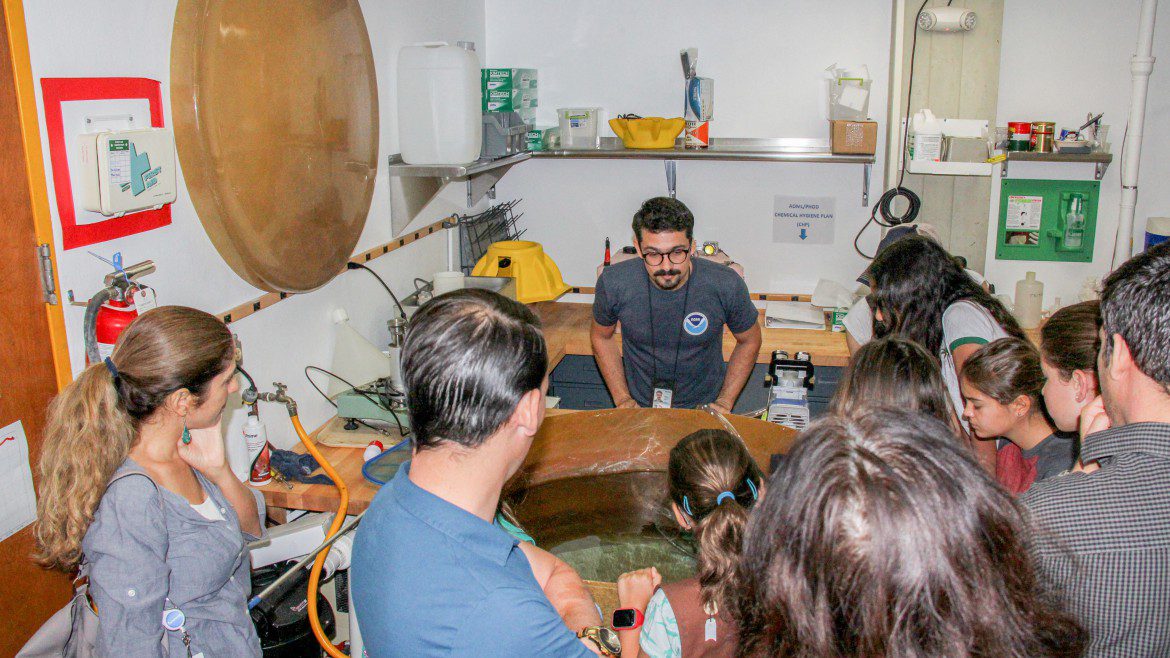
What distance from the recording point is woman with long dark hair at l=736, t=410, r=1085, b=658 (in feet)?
2.86

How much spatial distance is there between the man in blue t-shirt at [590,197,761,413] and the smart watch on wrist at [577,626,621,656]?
1.75 m

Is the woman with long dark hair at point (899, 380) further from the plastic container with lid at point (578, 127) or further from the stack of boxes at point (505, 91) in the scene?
the plastic container with lid at point (578, 127)

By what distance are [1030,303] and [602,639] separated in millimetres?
3433

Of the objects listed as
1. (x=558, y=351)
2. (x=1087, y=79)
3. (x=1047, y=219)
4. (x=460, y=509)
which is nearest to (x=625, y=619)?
(x=460, y=509)

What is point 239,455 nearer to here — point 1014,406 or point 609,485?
point 609,485

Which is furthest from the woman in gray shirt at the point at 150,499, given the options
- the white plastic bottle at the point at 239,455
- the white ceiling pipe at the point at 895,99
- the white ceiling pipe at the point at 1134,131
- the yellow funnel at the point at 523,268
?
the white ceiling pipe at the point at 1134,131

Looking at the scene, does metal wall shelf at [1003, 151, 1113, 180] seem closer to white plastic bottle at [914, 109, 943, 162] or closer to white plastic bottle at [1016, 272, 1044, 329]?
white plastic bottle at [914, 109, 943, 162]

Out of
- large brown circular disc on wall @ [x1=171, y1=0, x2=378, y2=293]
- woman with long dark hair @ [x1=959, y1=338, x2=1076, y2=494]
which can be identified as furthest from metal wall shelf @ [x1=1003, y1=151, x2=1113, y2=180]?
large brown circular disc on wall @ [x1=171, y1=0, x2=378, y2=293]

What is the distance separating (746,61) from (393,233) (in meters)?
1.91

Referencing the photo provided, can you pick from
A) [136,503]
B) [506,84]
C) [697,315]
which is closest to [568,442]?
[697,315]

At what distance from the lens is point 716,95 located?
167 inches

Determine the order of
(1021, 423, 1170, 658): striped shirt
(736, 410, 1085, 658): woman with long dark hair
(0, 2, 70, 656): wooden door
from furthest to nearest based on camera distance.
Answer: (0, 2, 70, 656): wooden door < (1021, 423, 1170, 658): striped shirt < (736, 410, 1085, 658): woman with long dark hair

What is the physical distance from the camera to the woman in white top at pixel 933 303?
226 cm

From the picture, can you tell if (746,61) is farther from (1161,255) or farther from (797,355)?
(1161,255)
